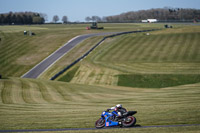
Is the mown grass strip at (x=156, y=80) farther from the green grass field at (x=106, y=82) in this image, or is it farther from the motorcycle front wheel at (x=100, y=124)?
the motorcycle front wheel at (x=100, y=124)

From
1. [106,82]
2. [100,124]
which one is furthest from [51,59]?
[100,124]

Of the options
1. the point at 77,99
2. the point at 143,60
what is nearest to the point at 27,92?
the point at 77,99

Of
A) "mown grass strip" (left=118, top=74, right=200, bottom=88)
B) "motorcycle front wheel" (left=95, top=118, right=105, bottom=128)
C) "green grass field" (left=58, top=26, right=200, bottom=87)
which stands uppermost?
"motorcycle front wheel" (left=95, top=118, right=105, bottom=128)

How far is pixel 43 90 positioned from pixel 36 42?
55908 millimetres

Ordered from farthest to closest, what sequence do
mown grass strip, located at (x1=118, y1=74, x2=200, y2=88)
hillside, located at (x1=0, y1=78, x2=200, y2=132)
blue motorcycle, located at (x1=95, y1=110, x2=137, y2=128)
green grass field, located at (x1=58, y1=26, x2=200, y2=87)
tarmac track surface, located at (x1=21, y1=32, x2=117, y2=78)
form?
tarmac track surface, located at (x1=21, y1=32, x2=117, y2=78) < green grass field, located at (x1=58, y1=26, x2=200, y2=87) < mown grass strip, located at (x1=118, y1=74, x2=200, y2=88) < hillside, located at (x1=0, y1=78, x2=200, y2=132) < blue motorcycle, located at (x1=95, y1=110, x2=137, y2=128)

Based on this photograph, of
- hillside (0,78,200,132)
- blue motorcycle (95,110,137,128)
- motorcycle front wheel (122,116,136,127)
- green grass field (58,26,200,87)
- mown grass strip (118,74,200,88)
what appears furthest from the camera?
green grass field (58,26,200,87)

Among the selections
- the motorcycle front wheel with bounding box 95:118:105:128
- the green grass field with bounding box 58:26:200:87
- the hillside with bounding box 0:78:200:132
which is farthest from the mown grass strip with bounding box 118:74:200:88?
the motorcycle front wheel with bounding box 95:118:105:128

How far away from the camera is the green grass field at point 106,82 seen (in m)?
21.6

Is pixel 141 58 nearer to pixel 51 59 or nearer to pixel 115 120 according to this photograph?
pixel 51 59

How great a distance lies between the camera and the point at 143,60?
62.1 m

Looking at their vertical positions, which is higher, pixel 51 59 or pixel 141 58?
pixel 141 58

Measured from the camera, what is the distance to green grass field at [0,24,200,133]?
70.7ft

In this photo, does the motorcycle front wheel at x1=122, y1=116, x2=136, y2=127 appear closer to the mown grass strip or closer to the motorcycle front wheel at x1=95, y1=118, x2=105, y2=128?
the motorcycle front wheel at x1=95, y1=118, x2=105, y2=128

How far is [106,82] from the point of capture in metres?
50.9
